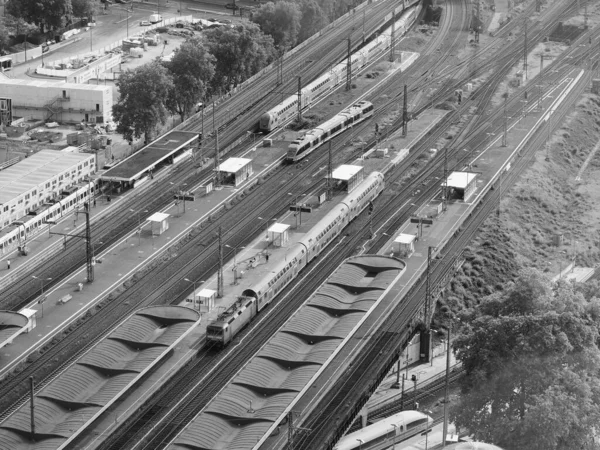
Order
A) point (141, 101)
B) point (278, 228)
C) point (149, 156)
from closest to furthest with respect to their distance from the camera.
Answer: point (278, 228), point (149, 156), point (141, 101)

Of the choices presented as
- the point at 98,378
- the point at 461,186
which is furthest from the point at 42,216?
the point at 461,186

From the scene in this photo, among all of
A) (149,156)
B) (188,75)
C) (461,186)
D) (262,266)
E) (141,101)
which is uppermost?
(188,75)

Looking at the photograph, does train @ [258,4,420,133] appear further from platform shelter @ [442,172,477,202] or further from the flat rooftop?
platform shelter @ [442,172,477,202]

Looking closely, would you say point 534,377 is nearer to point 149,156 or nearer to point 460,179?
point 460,179

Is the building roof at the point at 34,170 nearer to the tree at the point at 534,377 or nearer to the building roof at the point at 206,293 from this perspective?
the building roof at the point at 206,293

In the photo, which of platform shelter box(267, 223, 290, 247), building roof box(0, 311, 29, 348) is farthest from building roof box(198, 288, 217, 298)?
building roof box(0, 311, 29, 348)

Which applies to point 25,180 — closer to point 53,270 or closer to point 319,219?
point 53,270
